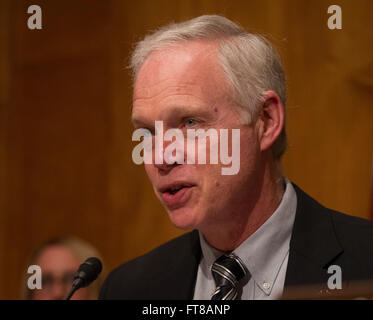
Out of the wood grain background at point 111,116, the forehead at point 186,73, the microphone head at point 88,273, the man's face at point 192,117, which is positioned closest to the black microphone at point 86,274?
the microphone head at point 88,273

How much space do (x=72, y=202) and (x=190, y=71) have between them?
166cm

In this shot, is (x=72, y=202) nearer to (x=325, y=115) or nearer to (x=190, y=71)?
(x=325, y=115)

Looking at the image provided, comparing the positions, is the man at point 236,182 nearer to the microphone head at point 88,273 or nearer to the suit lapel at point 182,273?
the suit lapel at point 182,273

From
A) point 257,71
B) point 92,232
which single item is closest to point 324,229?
point 257,71

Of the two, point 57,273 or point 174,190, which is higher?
point 174,190

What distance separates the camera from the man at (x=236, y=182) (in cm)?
155

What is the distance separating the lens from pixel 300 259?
1.58 meters

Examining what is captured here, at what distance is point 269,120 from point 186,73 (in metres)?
0.28

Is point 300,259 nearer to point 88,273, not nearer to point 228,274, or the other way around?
point 228,274

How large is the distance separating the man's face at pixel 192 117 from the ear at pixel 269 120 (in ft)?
0.18

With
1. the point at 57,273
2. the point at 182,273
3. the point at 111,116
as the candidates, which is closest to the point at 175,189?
the point at 182,273

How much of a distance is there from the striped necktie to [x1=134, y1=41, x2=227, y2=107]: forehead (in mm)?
450

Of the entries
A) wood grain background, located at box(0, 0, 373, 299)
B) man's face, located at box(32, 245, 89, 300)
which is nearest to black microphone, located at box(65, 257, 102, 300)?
man's face, located at box(32, 245, 89, 300)
